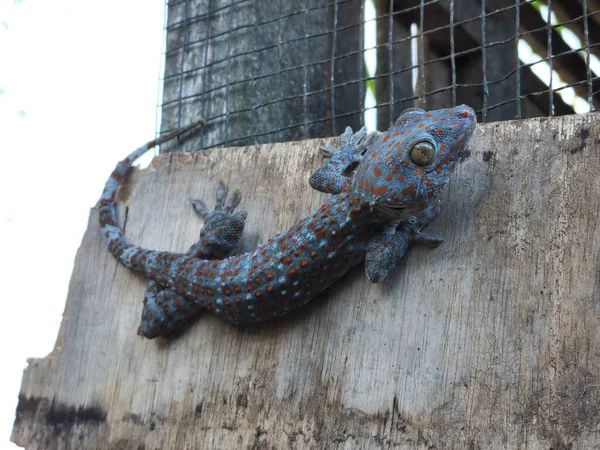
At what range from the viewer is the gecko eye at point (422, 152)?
10.9 ft

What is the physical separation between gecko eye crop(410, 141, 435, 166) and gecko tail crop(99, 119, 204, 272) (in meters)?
1.84

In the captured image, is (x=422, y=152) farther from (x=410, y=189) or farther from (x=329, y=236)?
(x=329, y=236)

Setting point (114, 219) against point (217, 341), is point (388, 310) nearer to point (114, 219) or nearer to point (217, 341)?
point (217, 341)

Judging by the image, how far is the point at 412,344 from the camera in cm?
344

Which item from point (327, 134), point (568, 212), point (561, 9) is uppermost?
point (561, 9)

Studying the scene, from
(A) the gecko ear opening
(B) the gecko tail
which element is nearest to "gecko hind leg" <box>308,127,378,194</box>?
(A) the gecko ear opening

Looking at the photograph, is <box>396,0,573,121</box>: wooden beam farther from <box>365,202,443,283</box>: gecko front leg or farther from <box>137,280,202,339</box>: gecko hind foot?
<box>137,280,202,339</box>: gecko hind foot

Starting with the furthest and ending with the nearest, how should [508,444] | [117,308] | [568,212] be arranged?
1. [117,308]
2. [568,212]
3. [508,444]

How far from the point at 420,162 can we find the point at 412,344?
33.2 inches

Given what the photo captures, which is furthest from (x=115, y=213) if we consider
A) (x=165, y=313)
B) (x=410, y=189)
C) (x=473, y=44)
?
(x=473, y=44)

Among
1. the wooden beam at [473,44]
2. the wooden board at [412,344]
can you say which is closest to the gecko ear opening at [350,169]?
the wooden board at [412,344]

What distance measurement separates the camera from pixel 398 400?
3.39m

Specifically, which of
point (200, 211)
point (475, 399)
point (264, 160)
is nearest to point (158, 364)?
point (200, 211)

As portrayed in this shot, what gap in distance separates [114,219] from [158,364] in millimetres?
1065
